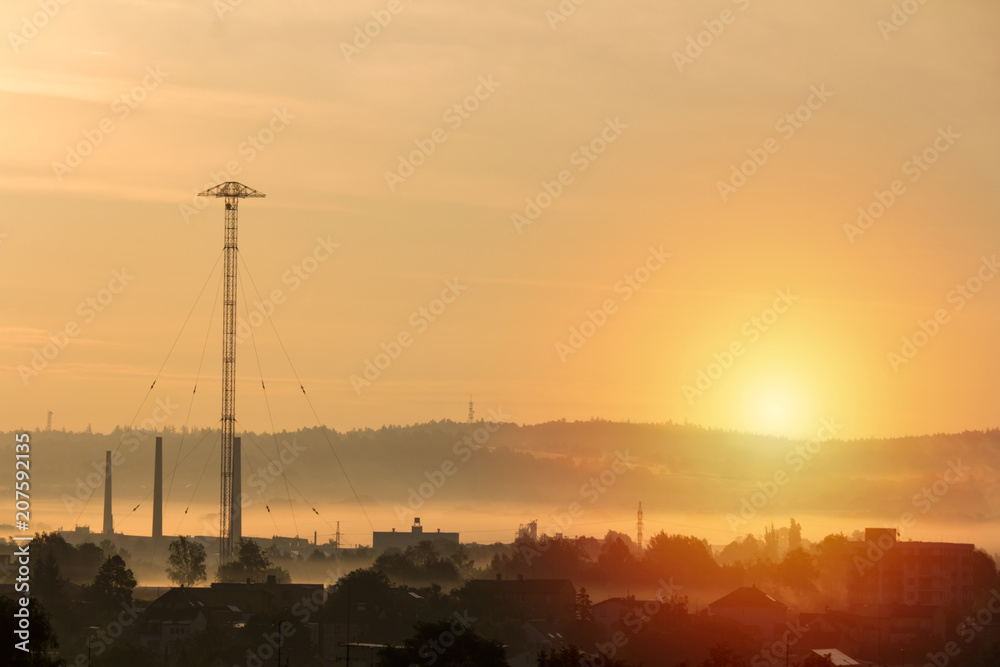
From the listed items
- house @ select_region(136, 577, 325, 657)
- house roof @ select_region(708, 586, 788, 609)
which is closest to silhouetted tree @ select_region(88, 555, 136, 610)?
house @ select_region(136, 577, 325, 657)

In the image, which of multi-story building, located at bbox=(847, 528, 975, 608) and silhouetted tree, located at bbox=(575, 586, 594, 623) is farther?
multi-story building, located at bbox=(847, 528, 975, 608)

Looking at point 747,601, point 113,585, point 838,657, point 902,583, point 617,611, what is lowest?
point 838,657

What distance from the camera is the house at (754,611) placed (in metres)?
141

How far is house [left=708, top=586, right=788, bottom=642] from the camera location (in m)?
141

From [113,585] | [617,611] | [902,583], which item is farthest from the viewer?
[902,583]

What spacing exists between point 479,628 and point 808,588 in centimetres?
7908

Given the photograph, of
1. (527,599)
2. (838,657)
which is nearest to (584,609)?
(527,599)

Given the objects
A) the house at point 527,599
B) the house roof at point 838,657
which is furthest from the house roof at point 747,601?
the house roof at point 838,657

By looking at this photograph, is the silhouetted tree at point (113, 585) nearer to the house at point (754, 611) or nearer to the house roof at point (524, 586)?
the house roof at point (524, 586)

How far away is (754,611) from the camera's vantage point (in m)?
144

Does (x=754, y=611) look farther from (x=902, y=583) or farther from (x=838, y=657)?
(x=902, y=583)

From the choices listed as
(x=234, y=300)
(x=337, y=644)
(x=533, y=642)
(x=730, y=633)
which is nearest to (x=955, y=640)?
(x=730, y=633)

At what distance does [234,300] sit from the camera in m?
148

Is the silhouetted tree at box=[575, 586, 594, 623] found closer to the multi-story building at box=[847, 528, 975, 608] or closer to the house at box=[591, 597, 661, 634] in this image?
the house at box=[591, 597, 661, 634]
